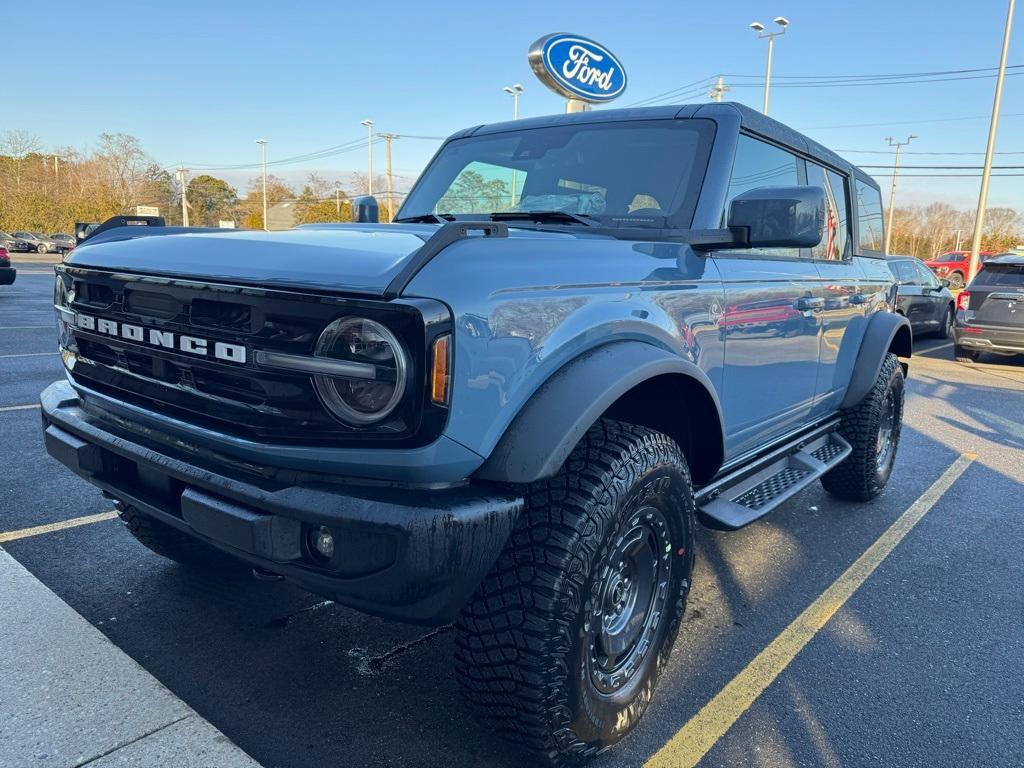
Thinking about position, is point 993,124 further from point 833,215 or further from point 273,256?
point 273,256

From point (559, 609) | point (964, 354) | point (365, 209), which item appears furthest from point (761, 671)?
point (964, 354)

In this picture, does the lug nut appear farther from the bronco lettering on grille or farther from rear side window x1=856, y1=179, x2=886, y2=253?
rear side window x1=856, y1=179, x2=886, y2=253

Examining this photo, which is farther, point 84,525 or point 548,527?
point 84,525

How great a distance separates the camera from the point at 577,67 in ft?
39.0

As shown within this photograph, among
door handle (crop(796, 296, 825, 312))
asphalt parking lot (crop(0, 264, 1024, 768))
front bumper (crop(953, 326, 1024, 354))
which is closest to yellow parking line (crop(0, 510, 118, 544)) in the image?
asphalt parking lot (crop(0, 264, 1024, 768))

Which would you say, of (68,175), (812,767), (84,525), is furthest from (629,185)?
(68,175)

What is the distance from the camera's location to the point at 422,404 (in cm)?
171

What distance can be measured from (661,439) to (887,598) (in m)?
1.86

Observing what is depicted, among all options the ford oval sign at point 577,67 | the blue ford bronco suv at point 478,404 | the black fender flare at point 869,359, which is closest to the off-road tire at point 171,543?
the blue ford bronco suv at point 478,404

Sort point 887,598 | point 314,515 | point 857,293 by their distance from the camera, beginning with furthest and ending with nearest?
point 857,293 → point 887,598 → point 314,515

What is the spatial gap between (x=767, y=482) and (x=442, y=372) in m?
2.31

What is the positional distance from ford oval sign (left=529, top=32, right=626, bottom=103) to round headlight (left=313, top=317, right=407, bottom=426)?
10.5m

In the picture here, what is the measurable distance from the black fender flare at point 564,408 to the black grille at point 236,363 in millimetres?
219

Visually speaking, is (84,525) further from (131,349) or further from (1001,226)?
(1001,226)
